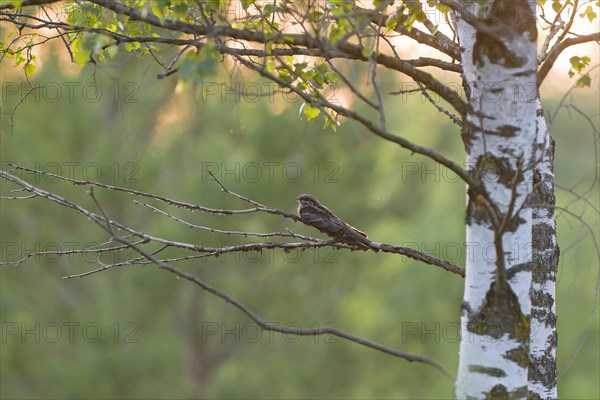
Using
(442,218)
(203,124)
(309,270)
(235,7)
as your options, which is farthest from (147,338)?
(235,7)

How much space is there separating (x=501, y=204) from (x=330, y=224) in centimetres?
95

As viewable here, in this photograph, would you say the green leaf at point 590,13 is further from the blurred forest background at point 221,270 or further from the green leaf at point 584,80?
the blurred forest background at point 221,270

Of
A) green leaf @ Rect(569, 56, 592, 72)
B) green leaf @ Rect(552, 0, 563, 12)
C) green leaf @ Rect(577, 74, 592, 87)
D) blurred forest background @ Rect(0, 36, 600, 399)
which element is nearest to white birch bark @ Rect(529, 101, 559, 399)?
green leaf @ Rect(577, 74, 592, 87)

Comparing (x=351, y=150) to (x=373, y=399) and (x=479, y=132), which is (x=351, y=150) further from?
(x=479, y=132)

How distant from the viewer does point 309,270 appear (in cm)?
1745

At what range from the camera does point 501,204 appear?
2.56 m

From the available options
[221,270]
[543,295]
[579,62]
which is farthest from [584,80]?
[221,270]

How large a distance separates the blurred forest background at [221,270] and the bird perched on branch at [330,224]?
10089mm

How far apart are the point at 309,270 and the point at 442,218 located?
3643 millimetres

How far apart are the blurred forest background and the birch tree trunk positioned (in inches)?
429

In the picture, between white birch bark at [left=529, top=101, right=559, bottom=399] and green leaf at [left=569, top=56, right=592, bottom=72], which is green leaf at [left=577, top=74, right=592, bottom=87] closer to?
green leaf at [left=569, top=56, right=592, bottom=72]

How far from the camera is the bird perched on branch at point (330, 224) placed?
3.31m

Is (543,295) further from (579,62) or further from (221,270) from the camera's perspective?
(221,270)

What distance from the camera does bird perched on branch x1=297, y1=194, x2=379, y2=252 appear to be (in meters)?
3.31
